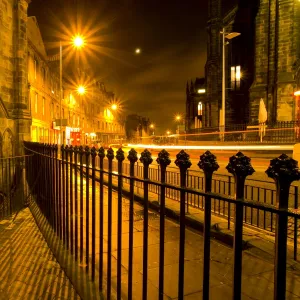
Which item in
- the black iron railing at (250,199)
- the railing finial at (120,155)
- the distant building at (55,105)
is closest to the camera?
the railing finial at (120,155)

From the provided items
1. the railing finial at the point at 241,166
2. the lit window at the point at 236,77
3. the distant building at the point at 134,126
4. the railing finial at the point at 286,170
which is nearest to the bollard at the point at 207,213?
the railing finial at the point at 241,166

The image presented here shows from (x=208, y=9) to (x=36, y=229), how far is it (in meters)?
38.7

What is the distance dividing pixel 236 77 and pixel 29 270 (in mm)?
35232

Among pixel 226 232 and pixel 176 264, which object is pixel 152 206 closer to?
pixel 226 232

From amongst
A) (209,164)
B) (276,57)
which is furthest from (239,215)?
(276,57)

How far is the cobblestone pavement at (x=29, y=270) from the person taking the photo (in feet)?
11.7

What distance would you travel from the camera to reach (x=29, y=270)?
420 cm

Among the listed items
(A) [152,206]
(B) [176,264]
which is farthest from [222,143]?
(B) [176,264]

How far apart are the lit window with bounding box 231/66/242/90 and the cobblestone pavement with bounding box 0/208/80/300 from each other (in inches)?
1313

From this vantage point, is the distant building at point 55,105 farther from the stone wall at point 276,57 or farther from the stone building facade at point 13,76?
the stone wall at point 276,57

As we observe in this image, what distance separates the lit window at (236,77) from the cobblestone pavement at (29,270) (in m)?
33.4

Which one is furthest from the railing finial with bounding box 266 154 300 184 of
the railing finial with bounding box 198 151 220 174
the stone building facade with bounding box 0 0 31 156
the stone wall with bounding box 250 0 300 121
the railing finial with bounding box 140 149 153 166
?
the stone wall with bounding box 250 0 300 121

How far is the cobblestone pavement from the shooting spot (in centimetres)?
357

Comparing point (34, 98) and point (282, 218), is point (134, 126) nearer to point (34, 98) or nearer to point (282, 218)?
point (34, 98)
